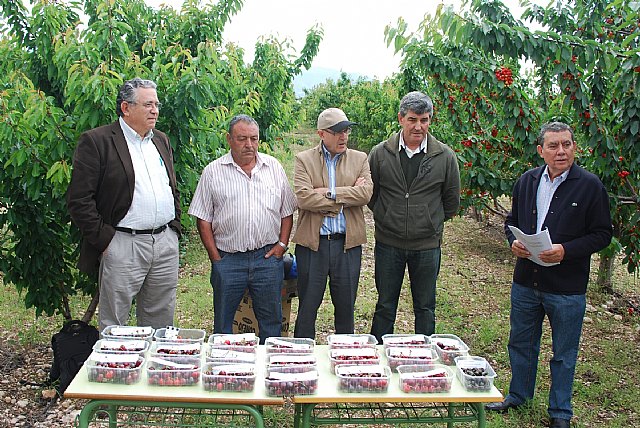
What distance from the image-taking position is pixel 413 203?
4.32 metres

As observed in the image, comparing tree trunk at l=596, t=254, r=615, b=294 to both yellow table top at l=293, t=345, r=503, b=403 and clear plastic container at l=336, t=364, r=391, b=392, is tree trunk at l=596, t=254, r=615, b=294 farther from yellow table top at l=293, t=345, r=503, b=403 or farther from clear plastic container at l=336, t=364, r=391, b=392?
clear plastic container at l=336, t=364, r=391, b=392

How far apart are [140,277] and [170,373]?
4.02ft

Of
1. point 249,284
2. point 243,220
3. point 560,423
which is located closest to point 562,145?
point 560,423

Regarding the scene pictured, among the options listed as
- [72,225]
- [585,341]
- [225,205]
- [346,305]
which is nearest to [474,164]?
[585,341]

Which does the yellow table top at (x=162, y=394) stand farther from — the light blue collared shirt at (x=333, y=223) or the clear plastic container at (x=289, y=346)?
the light blue collared shirt at (x=333, y=223)

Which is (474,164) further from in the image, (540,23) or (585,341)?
(585,341)

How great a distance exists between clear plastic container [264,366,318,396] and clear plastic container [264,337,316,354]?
0.32 metres

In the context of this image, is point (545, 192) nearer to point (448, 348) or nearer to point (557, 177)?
point (557, 177)

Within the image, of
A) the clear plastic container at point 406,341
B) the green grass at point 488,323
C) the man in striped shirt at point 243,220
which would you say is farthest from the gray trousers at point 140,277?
the clear plastic container at point 406,341

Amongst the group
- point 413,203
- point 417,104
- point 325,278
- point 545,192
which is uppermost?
point 417,104

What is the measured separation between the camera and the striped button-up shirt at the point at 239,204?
4.09 meters

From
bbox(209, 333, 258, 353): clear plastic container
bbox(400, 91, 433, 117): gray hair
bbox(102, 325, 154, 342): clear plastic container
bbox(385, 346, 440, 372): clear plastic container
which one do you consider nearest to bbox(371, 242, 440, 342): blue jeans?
Result: bbox(400, 91, 433, 117): gray hair

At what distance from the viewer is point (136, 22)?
18.9ft

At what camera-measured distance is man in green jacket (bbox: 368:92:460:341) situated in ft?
14.1
